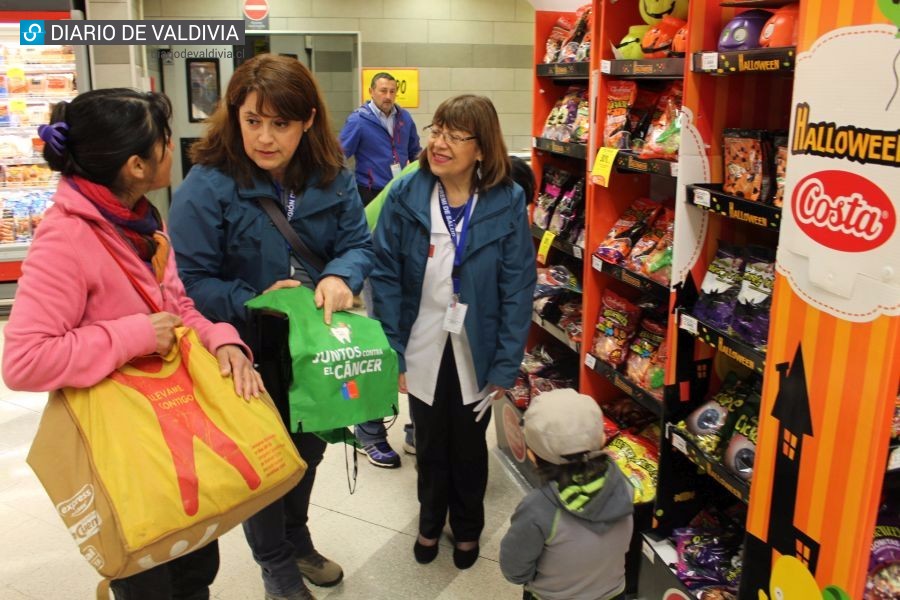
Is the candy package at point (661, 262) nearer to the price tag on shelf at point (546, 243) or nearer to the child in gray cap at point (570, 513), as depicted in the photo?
the price tag on shelf at point (546, 243)

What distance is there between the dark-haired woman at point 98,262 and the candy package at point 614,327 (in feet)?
5.29

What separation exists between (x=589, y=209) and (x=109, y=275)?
189cm

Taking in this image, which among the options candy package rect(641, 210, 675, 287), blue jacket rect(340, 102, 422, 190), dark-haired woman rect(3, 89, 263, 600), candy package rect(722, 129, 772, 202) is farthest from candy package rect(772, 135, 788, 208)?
blue jacket rect(340, 102, 422, 190)

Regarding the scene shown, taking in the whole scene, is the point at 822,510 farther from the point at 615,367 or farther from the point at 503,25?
the point at 503,25

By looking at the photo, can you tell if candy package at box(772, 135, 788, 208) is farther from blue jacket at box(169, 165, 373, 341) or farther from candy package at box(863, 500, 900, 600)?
blue jacket at box(169, 165, 373, 341)

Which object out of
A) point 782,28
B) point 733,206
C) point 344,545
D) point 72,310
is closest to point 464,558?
point 344,545

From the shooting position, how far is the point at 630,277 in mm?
2773

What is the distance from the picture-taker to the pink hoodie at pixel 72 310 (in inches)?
59.4

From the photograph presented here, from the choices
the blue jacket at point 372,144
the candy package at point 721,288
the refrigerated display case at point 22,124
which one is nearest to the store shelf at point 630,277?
the candy package at point 721,288

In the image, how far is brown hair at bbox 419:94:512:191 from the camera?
2463 millimetres

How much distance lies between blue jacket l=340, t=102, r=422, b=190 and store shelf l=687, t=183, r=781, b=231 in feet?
13.0

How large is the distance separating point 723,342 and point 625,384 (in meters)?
0.71

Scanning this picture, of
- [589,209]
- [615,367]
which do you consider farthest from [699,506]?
[589,209]

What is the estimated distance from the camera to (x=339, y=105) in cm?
862
